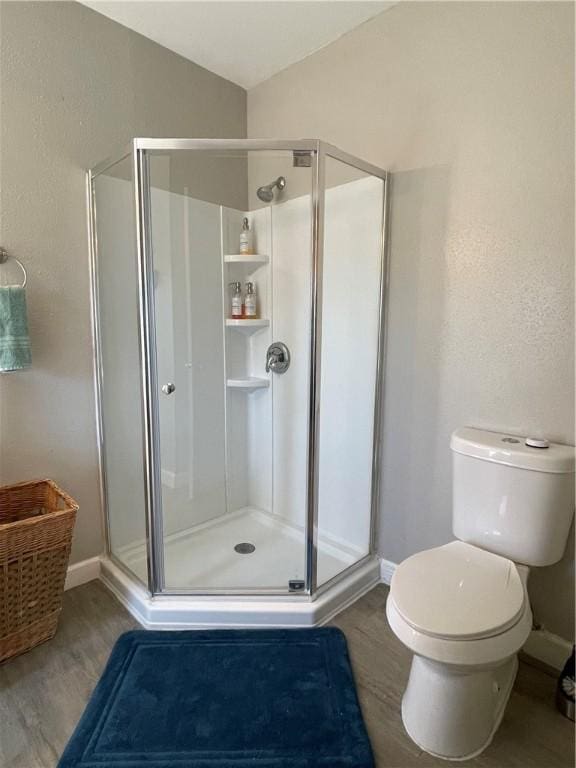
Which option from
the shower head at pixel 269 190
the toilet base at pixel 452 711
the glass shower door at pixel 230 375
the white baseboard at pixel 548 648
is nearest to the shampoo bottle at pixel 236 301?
the glass shower door at pixel 230 375

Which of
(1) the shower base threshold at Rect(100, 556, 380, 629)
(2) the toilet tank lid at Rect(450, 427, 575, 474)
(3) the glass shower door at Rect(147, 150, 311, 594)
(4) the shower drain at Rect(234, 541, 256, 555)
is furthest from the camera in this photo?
(4) the shower drain at Rect(234, 541, 256, 555)

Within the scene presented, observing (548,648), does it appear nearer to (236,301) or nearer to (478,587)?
(478,587)

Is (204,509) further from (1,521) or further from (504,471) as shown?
(504,471)

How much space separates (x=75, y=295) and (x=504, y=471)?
1822 mm

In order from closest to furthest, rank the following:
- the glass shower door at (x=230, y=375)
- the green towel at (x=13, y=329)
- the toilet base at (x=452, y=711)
A: the toilet base at (x=452, y=711)
the green towel at (x=13, y=329)
the glass shower door at (x=230, y=375)

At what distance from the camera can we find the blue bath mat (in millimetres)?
1248

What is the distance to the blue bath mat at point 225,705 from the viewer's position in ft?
4.09

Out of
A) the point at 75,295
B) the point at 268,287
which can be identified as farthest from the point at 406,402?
the point at 75,295

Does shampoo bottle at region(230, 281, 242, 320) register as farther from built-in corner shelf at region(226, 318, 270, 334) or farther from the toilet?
the toilet

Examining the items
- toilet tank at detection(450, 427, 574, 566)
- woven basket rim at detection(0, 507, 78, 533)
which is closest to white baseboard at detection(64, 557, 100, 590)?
woven basket rim at detection(0, 507, 78, 533)

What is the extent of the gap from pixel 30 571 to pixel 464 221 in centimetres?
203

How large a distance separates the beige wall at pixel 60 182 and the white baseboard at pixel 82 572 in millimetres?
44

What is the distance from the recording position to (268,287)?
7.56 ft

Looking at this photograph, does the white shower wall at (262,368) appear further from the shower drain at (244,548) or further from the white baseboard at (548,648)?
the white baseboard at (548,648)
